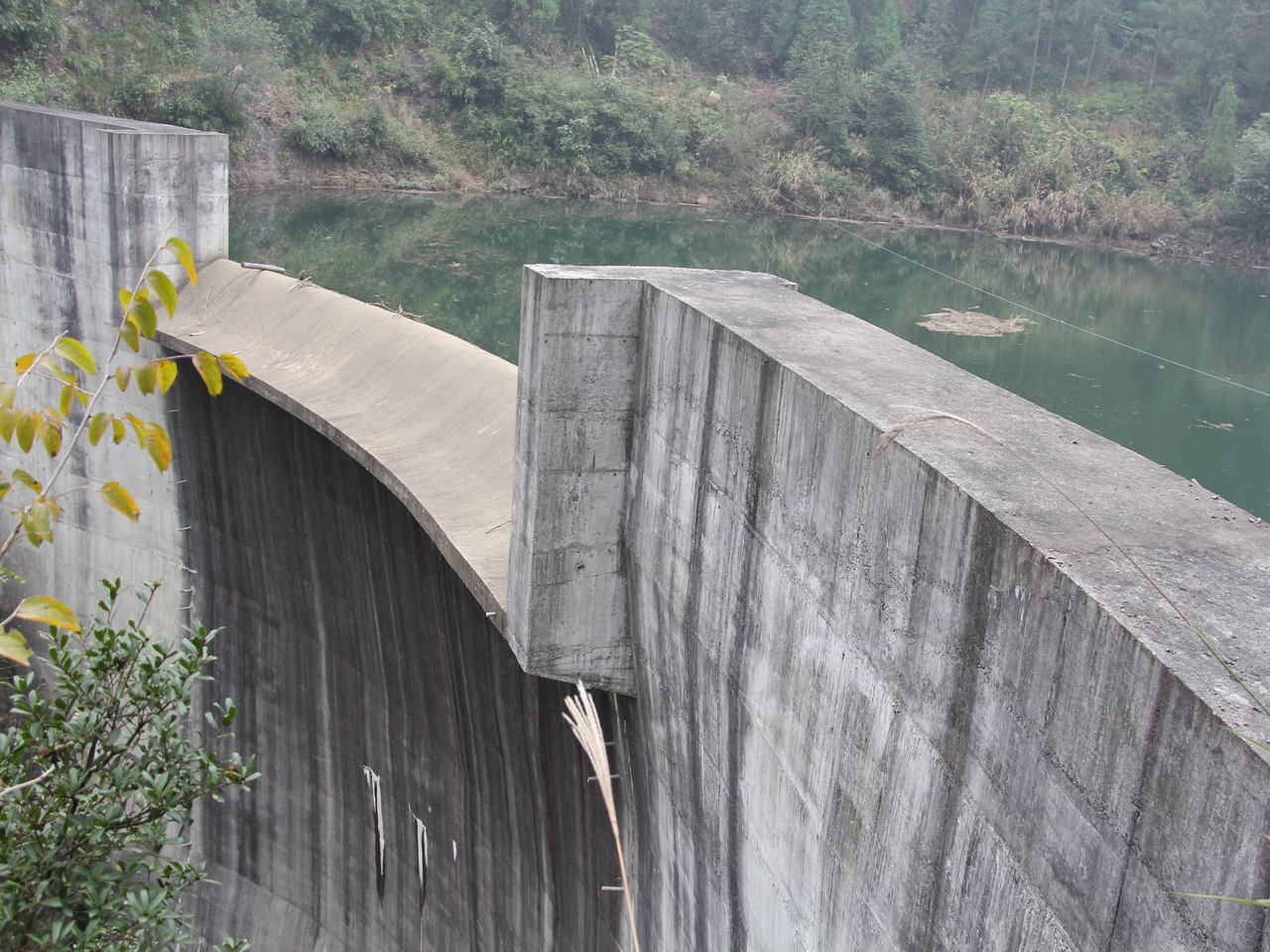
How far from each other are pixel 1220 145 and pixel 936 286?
36.7 feet

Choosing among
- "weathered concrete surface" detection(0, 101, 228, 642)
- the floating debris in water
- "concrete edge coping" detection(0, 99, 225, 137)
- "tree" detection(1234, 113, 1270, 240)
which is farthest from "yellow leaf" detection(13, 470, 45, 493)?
"tree" detection(1234, 113, 1270, 240)

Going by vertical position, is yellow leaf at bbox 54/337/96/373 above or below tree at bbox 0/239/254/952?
above

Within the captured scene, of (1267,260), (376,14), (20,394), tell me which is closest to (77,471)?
(20,394)

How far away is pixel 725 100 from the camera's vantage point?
34.7 m

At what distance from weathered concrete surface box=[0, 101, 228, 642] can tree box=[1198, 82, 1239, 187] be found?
20518 millimetres

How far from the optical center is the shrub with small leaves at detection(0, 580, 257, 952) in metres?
2.98

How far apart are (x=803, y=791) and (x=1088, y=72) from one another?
40545mm

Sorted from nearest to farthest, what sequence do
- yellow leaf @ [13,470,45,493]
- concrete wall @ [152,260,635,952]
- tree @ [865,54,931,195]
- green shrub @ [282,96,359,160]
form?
yellow leaf @ [13,470,45,493] → concrete wall @ [152,260,635,952] → tree @ [865,54,931,195] → green shrub @ [282,96,359,160]

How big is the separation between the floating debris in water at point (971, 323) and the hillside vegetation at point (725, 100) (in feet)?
22.3

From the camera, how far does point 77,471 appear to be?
32.4 ft

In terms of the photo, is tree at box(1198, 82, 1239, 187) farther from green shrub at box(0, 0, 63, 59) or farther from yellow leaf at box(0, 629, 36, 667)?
yellow leaf at box(0, 629, 36, 667)

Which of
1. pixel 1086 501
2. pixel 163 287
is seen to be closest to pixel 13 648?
pixel 163 287

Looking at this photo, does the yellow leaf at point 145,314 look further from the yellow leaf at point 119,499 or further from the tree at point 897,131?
the tree at point 897,131

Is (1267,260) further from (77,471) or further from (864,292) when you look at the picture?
(77,471)
